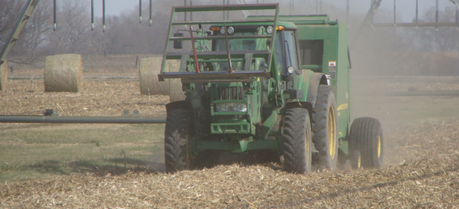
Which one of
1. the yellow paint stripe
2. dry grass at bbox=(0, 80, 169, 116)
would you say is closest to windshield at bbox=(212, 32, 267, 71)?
the yellow paint stripe

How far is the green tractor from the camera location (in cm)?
597

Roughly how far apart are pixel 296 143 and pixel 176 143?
58.3 inches

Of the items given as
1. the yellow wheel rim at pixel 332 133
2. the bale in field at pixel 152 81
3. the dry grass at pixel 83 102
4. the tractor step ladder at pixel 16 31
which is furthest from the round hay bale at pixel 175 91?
the yellow wheel rim at pixel 332 133

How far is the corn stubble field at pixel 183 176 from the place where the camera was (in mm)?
5195

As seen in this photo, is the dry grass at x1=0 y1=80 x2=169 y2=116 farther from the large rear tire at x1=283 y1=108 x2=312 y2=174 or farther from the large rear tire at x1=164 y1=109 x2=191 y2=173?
the large rear tire at x1=283 y1=108 x2=312 y2=174

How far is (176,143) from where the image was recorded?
6.50m

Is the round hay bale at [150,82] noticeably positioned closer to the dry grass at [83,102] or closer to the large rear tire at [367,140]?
the dry grass at [83,102]

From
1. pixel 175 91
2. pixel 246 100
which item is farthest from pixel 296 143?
pixel 175 91

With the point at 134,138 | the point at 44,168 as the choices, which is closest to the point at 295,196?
the point at 44,168

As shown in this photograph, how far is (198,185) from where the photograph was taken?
18.9 ft

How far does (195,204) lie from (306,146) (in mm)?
1889

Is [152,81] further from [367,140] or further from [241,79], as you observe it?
[241,79]

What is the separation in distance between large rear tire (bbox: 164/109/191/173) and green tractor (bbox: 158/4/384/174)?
0.01 metres

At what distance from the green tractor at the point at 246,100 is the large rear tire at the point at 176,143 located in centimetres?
1
